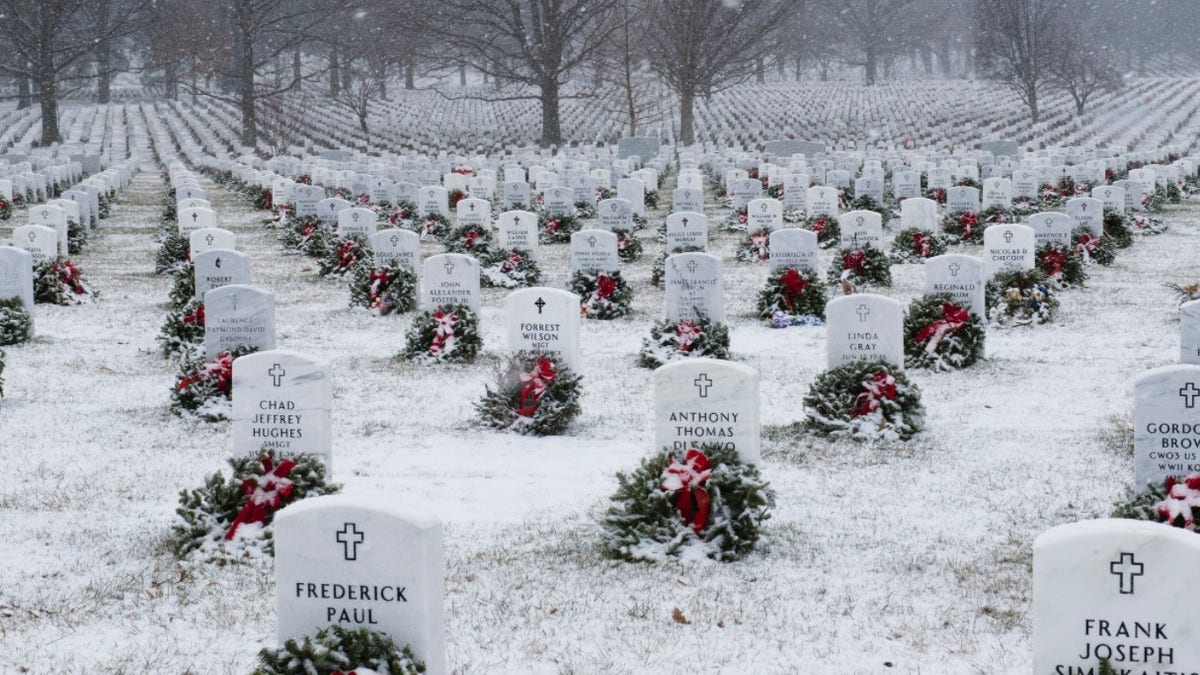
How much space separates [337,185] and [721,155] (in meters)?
13.5

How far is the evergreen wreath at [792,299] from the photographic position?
1567cm

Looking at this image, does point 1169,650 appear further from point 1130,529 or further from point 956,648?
point 956,648

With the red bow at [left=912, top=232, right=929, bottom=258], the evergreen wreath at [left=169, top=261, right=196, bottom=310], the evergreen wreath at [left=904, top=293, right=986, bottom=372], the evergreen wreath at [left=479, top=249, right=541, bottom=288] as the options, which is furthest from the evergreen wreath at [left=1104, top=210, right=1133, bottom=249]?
the evergreen wreath at [left=169, top=261, right=196, bottom=310]

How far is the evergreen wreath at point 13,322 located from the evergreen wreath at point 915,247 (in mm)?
11657

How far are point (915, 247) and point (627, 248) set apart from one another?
417 centimetres

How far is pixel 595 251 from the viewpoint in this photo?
1666cm

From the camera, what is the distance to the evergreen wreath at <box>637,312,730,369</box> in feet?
43.2

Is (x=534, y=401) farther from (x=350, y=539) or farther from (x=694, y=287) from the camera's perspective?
(x=350, y=539)

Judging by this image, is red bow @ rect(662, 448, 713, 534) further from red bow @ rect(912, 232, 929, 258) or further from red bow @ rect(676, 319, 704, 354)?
red bow @ rect(912, 232, 929, 258)

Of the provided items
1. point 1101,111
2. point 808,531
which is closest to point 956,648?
point 808,531

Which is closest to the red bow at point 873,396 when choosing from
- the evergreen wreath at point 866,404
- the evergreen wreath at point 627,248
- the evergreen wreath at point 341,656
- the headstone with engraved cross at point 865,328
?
the evergreen wreath at point 866,404

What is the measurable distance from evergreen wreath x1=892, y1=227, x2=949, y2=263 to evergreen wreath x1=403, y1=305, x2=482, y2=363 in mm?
8755

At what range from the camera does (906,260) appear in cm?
2039

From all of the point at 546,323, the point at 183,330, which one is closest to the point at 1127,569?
the point at 546,323
